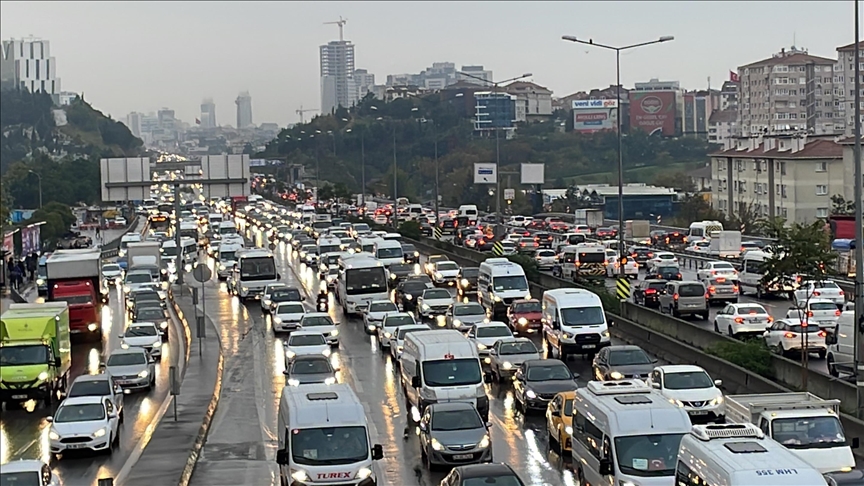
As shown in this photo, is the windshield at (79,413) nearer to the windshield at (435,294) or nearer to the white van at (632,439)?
the white van at (632,439)

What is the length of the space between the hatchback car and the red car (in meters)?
10.7

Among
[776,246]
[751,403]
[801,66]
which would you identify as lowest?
[751,403]

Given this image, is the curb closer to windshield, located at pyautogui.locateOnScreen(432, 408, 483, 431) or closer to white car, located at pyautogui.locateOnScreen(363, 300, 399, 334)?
windshield, located at pyautogui.locateOnScreen(432, 408, 483, 431)

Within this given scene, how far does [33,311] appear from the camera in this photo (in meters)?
35.1

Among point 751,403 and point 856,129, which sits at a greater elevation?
point 856,129

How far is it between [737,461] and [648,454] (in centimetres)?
409

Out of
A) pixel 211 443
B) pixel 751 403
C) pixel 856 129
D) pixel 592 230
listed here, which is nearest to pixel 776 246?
pixel 856 129

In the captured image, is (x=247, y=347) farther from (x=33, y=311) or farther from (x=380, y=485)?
(x=380, y=485)

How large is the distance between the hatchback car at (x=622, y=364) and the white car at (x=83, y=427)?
435 inches

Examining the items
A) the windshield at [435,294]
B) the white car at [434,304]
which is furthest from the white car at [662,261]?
the white car at [434,304]

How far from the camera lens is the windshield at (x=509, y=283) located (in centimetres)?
4659

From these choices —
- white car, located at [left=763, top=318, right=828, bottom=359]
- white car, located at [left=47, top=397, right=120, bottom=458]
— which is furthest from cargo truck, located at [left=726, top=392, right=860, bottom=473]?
white car, located at [left=763, top=318, right=828, bottom=359]

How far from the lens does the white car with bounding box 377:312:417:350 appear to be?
39.1 m

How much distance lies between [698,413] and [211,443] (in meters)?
9.77
